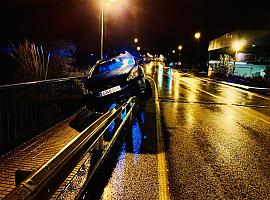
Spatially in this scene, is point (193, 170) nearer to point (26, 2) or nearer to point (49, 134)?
point (49, 134)

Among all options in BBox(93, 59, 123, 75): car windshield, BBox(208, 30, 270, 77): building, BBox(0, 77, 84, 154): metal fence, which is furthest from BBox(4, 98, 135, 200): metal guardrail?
BBox(208, 30, 270, 77): building

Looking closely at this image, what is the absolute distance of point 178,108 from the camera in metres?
12.7

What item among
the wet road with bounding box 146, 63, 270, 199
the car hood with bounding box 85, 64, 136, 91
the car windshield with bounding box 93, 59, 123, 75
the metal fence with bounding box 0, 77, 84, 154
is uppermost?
the car windshield with bounding box 93, 59, 123, 75

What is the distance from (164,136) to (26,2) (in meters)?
25.4

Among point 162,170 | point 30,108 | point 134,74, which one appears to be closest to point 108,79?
point 134,74

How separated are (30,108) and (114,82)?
3.13m

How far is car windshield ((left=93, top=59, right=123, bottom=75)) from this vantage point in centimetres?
1038

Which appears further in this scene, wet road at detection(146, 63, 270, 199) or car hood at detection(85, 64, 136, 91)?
car hood at detection(85, 64, 136, 91)

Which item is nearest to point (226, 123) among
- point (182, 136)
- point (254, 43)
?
point (182, 136)

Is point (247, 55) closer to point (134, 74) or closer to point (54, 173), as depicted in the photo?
point (134, 74)

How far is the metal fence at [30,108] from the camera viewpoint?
6363 millimetres

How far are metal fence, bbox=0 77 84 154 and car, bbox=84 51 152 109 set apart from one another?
882 mm

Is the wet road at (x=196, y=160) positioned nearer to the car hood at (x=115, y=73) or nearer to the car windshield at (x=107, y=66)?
the car hood at (x=115, y=73)

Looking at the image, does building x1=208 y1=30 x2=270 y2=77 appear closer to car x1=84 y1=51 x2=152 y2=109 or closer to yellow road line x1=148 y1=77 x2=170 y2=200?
car x1=84 y1=51 x2=152 y2=109
